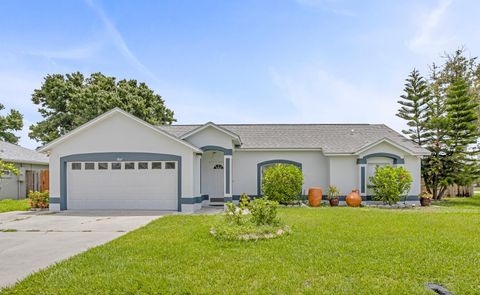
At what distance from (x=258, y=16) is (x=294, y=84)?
4693 millimetres

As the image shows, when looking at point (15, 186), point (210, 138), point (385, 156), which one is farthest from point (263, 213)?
point (15, 186)

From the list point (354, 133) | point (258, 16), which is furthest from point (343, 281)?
point (354, 133)

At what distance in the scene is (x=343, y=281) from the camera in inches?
191

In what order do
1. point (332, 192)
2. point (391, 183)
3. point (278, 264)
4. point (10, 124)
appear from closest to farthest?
point (278, 264), point (391, 183), point (332, 192), point (10, 124)

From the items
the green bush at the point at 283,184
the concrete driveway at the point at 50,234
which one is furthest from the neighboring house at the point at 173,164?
the green bush at the point at 283,184

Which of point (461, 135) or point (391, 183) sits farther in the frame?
point (461, 135)

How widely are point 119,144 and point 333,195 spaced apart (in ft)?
35.5

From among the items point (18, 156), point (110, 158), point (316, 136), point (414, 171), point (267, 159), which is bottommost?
point (414, 171)

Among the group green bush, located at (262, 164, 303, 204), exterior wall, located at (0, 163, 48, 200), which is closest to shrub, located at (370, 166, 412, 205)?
green bush, located at (262, 164, 303, 204)

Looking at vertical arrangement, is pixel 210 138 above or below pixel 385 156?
above

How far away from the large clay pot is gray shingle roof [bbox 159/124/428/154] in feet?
7.28

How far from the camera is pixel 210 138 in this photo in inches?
621

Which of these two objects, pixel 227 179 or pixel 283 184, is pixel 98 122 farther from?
pixel 283 184

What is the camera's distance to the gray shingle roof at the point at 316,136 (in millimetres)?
17219
